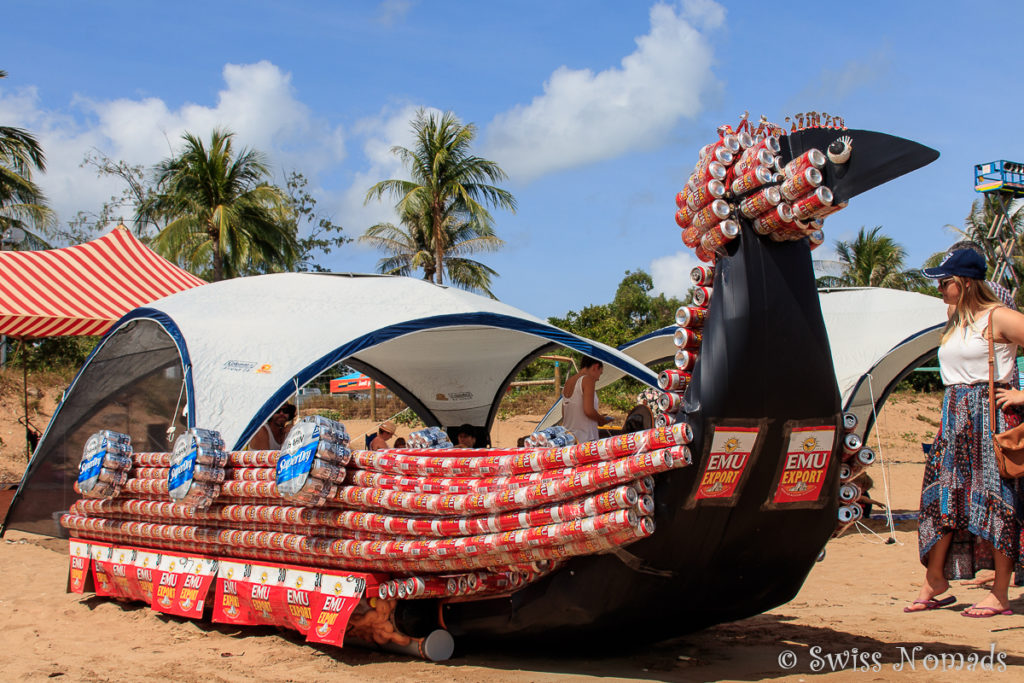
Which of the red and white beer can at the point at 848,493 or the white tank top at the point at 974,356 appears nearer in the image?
the red and white beer can at the point at 848,493

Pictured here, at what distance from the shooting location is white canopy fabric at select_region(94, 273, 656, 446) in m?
6.43

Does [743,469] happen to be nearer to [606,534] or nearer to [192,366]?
[606,534]

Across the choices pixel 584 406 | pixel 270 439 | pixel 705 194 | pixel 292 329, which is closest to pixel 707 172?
pixel 705 194

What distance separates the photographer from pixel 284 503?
5121 mm

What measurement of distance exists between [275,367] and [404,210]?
64.8 ft

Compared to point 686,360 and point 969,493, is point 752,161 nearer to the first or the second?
point 686,360

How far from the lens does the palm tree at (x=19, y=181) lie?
818 inches

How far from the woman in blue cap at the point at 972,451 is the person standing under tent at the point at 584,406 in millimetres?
2598

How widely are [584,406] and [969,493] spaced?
286cm

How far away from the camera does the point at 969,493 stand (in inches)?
177

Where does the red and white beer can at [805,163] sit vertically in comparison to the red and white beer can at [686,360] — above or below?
above

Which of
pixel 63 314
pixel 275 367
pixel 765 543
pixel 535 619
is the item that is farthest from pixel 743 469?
pixel 63 314

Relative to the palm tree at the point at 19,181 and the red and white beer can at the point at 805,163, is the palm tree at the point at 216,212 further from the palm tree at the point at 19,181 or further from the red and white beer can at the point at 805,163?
the red and white beer can at the point at 805,163

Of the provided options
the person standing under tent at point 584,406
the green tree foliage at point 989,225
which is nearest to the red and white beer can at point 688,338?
the person standing under tent at point 584,406
